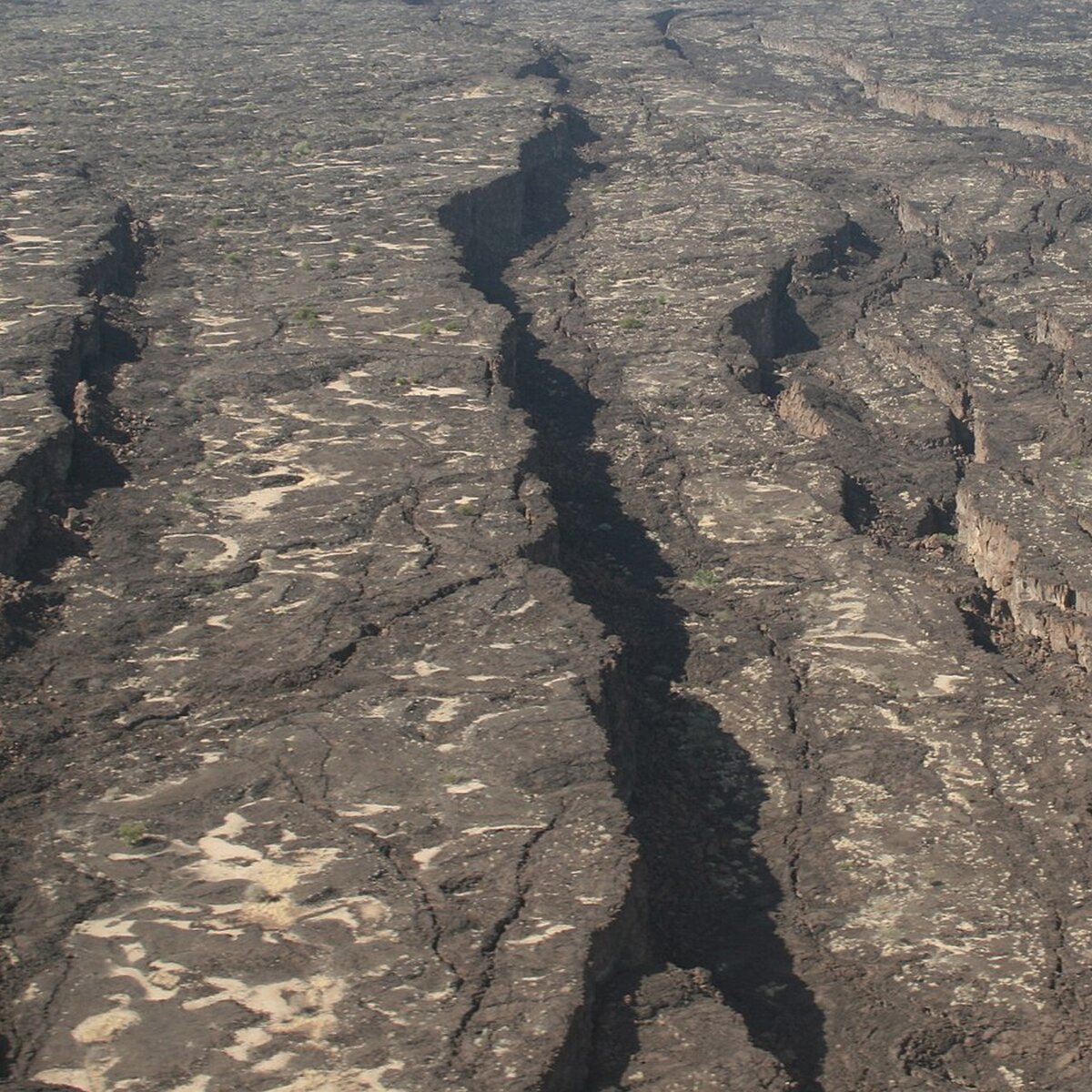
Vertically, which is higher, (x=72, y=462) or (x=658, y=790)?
(x=72, y=462)

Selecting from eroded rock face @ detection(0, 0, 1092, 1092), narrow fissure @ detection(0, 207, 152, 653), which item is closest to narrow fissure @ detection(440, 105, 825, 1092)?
eroded rock face @ detection(0, 0, 1092, 1092)

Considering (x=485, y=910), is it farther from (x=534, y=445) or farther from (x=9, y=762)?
(x=534, y=445)

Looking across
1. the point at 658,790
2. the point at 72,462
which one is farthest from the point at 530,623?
the point at 72,462

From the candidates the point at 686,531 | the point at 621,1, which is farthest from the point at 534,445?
the point at 621,1

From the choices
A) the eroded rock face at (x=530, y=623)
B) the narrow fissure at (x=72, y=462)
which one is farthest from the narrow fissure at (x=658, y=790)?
the narrow fissure at (x=72, y=462)

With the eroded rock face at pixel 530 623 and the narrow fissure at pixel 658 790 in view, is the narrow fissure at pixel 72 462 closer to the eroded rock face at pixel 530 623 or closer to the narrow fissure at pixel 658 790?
the eroded rock face at pixel 530 623

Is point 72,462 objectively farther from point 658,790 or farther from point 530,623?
point 658,790

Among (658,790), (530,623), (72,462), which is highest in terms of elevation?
(72,462)
